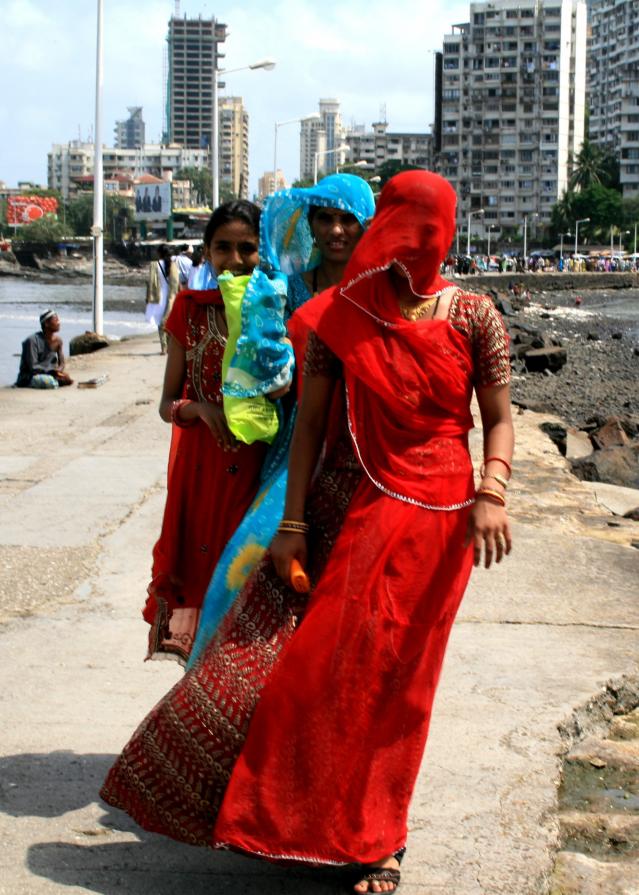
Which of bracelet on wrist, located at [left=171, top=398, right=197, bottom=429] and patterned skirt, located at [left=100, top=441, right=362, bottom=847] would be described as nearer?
patterned skirt, located at [left=100, top=441, right=362, bottom=847]

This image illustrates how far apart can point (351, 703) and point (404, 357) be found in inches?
28.5

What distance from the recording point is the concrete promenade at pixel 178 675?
291cm

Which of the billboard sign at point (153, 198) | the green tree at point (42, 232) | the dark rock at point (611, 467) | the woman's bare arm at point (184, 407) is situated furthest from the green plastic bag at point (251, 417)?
the green tree at point (42, 232)

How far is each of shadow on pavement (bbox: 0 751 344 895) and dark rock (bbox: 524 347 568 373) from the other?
1968 centimetres

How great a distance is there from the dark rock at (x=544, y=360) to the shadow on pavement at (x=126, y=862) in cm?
1968

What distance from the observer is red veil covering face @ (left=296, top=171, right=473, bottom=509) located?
2703 millimetres

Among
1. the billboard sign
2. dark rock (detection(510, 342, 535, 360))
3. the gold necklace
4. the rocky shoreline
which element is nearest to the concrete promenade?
the gold necklace

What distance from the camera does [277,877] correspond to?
285cm

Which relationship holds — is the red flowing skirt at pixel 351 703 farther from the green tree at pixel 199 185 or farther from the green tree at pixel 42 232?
the green tree at pixel 199 185

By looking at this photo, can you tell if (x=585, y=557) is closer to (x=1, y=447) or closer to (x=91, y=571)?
(x=91, y=571)

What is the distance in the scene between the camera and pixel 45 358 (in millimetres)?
13859

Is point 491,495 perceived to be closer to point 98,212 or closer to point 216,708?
point 216,708

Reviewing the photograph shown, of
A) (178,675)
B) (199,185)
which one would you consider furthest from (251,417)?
(199,185)

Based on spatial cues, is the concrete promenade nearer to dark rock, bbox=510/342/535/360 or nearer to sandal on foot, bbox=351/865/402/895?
sandal on foot, bbox=351/865/402/895
